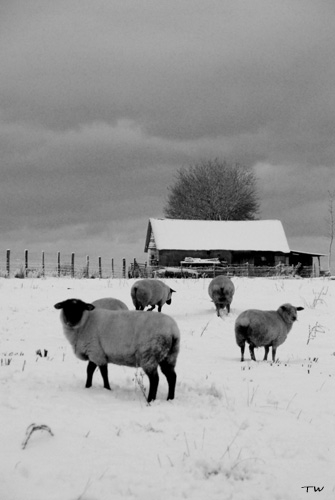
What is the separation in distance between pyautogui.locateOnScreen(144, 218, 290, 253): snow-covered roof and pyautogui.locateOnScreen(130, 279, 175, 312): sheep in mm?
33206

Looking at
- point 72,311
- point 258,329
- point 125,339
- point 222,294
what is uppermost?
point 72,311

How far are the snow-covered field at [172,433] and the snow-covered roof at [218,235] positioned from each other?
139 ft

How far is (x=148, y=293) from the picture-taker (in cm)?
1891

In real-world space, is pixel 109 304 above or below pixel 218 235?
below

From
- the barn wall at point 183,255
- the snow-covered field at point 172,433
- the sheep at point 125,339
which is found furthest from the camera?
the barn wall at point 183,255

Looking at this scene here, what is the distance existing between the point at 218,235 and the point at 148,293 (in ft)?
121

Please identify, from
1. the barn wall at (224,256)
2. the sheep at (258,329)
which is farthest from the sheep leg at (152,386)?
the barn wall at (224,256)

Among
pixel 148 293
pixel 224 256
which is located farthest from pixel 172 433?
pixel 224 256

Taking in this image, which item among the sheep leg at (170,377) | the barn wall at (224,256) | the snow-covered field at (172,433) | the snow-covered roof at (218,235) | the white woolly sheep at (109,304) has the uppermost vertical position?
the snow-covered roof at (218,235)

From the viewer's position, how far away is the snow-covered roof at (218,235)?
53688 millimetres

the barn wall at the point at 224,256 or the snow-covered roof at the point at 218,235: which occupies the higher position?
the snow-covered roof at the point at 218,235

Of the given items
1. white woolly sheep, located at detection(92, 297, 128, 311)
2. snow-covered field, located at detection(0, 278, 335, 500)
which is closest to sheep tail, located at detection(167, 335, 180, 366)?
snow-covered field, located at detection(0, 278, 335, 500)

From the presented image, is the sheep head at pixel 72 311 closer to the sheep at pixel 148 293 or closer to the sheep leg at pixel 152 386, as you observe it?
the sheep leg at pixel 152 386

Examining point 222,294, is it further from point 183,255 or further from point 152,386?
point 183,255
